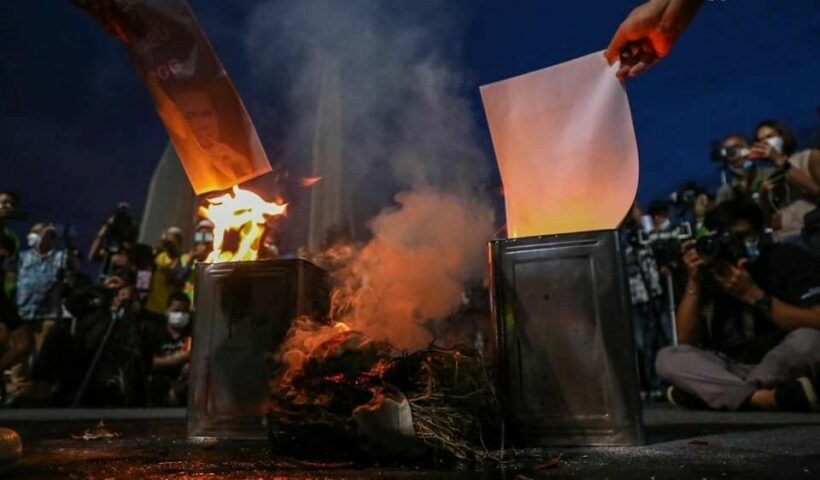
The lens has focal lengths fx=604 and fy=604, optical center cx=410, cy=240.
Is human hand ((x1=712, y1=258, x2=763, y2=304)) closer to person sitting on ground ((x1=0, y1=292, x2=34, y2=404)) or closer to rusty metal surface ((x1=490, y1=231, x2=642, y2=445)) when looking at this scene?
rusty metal surface ((x1=490, y1=231, x2=642, y2=445))

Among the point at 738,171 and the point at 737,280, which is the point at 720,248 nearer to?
the point at 737,280

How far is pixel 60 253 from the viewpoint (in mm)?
7512

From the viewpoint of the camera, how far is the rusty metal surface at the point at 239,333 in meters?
2.98

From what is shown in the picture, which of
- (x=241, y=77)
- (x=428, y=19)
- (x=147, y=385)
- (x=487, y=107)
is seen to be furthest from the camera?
(x=241, y=77)

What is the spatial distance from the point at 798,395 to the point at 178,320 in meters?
5.66

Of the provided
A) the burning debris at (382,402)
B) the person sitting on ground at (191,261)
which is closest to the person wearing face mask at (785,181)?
the burning debris at (382,402)

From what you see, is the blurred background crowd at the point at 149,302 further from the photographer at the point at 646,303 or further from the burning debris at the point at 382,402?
the burning debris at the point at 382,402

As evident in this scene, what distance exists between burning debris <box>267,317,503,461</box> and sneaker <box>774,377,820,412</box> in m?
2.36

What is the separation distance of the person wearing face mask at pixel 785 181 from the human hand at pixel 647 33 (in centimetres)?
316

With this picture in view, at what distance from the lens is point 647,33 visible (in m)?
2.65

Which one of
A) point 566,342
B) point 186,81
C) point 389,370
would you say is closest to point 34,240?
point 186,81

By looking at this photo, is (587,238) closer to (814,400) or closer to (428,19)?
(814,400)

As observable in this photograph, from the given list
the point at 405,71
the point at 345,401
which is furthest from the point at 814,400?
the point at 405,71

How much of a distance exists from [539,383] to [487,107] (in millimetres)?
1279
